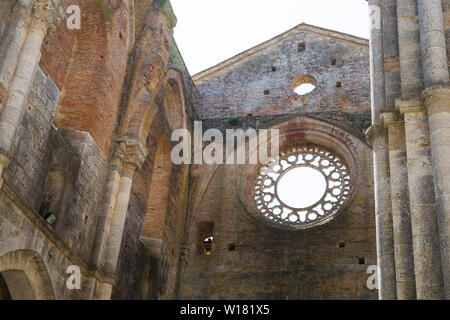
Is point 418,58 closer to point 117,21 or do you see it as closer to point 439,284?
point 439,284

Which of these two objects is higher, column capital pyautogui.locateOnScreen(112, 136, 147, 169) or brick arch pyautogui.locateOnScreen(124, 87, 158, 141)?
brick arch pyautogui.locateOnScreen(124, 87, 158, 141)

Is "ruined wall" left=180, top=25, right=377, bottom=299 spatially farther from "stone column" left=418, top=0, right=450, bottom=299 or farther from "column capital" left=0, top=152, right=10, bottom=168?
"column capital" left=0, top=152, right=10, bottom=168

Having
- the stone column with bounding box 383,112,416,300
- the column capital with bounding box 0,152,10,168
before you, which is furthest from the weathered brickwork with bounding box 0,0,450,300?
the column capital with bounding box 0,152,10,168

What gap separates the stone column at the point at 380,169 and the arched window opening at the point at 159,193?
20.5 ft

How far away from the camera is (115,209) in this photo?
31.3ft

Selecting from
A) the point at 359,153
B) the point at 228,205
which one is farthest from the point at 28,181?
the point at 359,153

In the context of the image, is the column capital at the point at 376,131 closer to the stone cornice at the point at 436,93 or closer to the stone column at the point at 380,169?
the stone column at the point at 380,169

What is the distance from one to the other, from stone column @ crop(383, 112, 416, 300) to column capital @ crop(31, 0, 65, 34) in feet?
13.0

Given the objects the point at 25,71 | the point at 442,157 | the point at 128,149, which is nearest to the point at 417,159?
the point at 442,157

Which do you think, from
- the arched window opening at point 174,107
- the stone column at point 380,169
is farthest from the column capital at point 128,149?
the stone column at point 380,169

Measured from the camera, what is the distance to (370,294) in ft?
36.0

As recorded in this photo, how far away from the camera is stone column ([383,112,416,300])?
526cm

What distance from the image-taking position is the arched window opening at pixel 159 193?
11.8 m

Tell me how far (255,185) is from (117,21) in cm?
490
